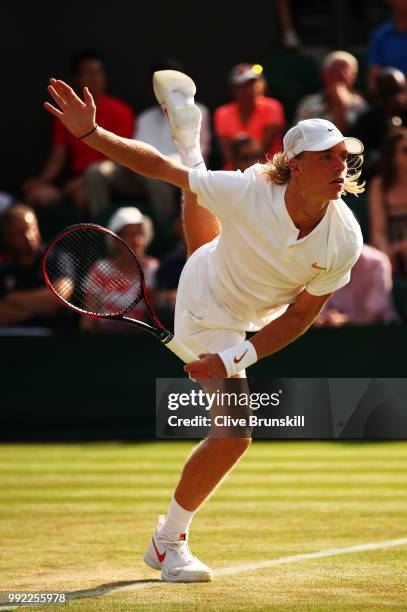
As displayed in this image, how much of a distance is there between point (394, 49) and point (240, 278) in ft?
23.3

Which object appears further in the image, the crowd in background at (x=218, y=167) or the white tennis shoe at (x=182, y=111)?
the crowd in background at (x=218, y=167)

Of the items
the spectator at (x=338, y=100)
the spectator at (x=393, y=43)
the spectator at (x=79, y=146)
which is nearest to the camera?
the spectator at (x=338, y=100)

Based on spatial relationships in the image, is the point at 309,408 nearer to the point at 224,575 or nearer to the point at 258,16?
the point at 224,575

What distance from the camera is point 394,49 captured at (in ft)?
39.7

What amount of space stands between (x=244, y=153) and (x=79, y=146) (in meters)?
2.46

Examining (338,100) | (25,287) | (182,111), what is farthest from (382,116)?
(182,111)

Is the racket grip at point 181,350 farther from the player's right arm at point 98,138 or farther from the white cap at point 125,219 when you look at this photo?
the white cap at point 125,219

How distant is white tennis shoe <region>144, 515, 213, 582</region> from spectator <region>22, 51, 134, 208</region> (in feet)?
22.0

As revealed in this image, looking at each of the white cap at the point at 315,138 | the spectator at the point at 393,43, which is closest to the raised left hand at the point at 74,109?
the white cap at the point at 315,138

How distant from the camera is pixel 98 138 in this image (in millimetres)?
5258

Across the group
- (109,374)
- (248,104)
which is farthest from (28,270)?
(248,104)

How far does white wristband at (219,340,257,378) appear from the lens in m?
5.09

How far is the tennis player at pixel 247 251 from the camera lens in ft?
17.0

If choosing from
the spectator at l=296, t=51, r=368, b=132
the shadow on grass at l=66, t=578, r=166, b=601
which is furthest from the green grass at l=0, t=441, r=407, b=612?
the spectator at l=296, t=51, r=368, b=132
